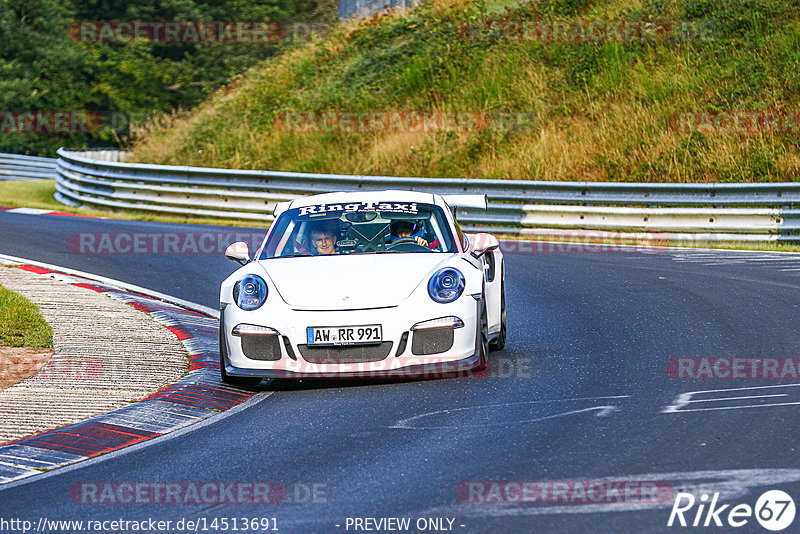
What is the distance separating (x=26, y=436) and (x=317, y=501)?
2.46m

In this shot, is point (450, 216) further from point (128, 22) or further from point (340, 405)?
point (128, 22)

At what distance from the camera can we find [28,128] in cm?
4231

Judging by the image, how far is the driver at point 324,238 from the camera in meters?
8.99

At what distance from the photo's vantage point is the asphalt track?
518 cm

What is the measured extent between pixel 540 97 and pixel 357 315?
19.0 metres

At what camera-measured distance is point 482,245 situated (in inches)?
349
